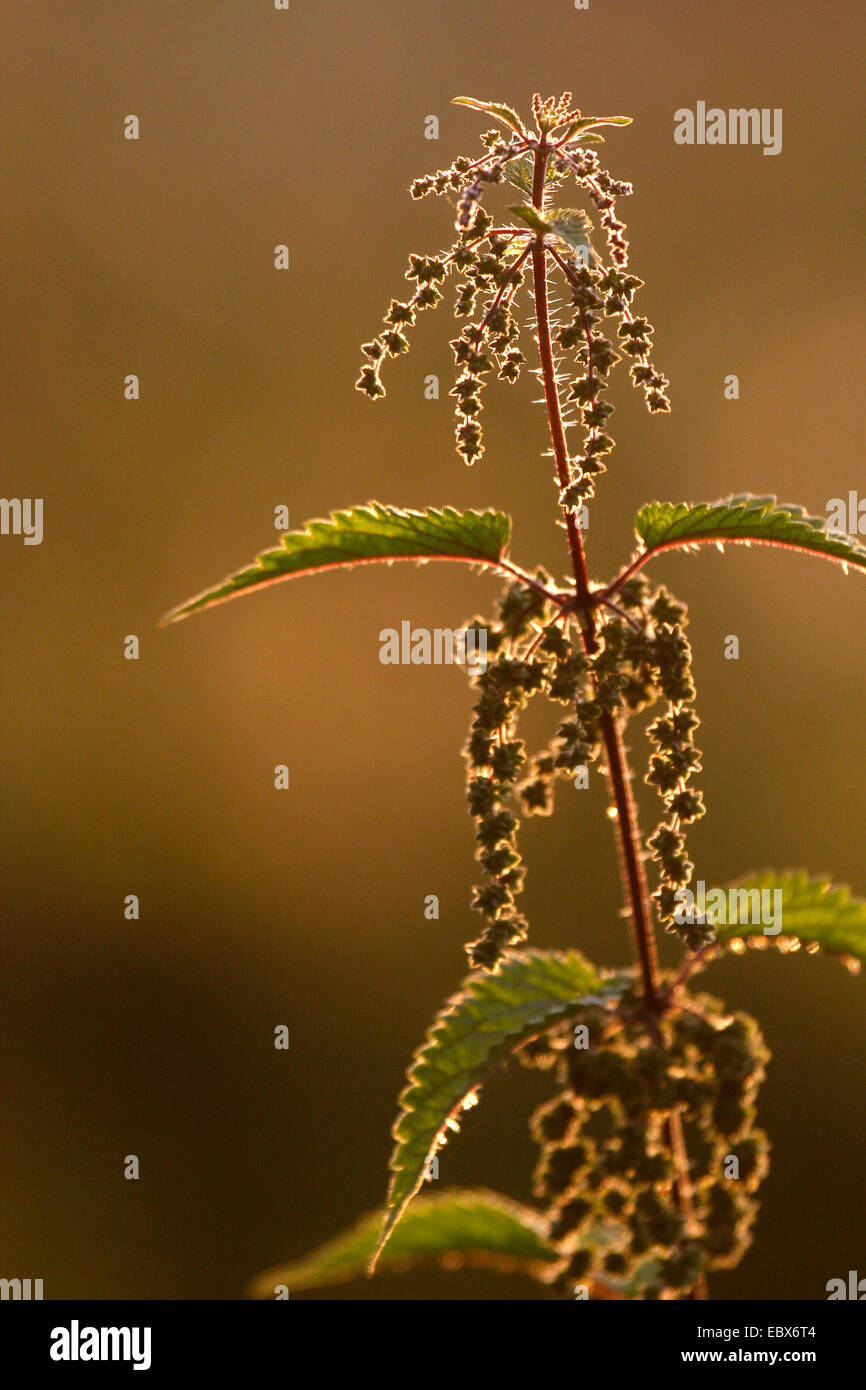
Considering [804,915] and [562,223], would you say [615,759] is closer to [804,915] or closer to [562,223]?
[804,915]

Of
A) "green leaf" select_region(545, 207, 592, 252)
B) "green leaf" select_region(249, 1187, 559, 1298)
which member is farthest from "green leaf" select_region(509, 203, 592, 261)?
"green leaf" select_region(249, 1187, 559, 1298)

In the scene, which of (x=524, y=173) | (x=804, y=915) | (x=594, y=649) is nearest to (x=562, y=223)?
(x=524, y=173)

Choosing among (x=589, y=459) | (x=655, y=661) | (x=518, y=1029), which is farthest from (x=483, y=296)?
(x=518, y=1029)

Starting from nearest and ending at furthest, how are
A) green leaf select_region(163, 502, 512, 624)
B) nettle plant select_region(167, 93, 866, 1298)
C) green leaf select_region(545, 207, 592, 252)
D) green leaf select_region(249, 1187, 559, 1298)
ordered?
green leaf select_region(545, 207, 592, 252) < nettle plant select_region(167, 93, 866, 1298) < green leaf select_region(163, 502, 512, 624) < green leaf select_region(249, 1187, 559, 1298)

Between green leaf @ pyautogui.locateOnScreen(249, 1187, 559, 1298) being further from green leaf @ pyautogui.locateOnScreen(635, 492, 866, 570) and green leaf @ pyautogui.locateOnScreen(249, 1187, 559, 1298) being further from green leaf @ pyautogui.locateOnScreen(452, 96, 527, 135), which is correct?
green leaf @ pyautogui.locateOnScreen(452, 96, 527, 135)

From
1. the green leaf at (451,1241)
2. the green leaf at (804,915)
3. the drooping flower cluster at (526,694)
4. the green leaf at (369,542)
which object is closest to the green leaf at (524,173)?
the green leaf at (369,542)

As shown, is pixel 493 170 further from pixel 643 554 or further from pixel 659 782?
pixel 659 782
